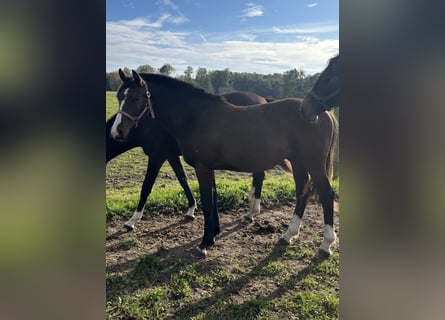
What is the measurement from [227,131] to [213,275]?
5.16 ft

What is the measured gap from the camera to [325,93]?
10.7 ft

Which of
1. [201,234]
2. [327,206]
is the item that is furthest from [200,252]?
[327,206]

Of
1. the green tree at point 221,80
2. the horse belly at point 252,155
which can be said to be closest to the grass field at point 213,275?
the horse belly at point 252,155

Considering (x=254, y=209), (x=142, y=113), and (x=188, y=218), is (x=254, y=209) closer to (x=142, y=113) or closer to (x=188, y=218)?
(x=188, y=218)

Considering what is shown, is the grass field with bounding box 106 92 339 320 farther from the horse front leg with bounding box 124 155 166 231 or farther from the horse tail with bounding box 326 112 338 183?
the horse tail with bounding box 326 112 338 183

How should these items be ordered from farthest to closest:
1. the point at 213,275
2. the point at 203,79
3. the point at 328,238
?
the point at 203,79
the point at 328,238
the point at 213,275

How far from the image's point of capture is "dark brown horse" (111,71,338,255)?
3.46m

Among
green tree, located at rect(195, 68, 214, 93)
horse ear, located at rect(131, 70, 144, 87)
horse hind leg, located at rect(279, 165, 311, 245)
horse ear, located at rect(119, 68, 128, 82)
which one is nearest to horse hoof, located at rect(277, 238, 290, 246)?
horse hind leg, located at rect(279, 165, 311, 245)

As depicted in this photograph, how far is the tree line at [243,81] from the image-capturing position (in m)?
3.93

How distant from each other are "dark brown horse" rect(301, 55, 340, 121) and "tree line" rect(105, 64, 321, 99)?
24.0 inches
